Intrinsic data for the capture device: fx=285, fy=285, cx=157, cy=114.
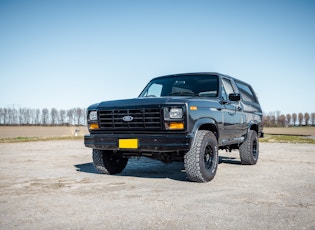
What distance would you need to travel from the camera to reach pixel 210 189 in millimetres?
4117

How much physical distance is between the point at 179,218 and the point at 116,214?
2.13 feet

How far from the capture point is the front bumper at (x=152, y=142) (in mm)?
4234

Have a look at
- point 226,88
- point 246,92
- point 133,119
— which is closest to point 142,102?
point 133,119

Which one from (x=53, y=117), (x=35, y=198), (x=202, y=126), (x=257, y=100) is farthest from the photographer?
(x=53, y=117)

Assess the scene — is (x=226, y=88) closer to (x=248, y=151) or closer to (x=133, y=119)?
(x=248, y=151)

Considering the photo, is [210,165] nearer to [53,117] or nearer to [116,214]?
[116,214]

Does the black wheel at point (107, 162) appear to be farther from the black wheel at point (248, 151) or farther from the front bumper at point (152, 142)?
the black wheel at point (248, 151)

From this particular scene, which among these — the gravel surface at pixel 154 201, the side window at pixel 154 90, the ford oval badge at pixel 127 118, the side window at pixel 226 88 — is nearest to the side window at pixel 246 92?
the side window at pixel 226 88

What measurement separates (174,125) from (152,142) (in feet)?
1.40

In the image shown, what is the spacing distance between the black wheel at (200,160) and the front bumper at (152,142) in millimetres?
295

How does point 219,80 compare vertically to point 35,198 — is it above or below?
above

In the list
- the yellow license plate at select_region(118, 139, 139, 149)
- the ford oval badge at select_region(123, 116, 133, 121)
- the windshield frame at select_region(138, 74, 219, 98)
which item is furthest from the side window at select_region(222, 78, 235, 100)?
the yellow license plate at select_region(118, 139, 139, 149)

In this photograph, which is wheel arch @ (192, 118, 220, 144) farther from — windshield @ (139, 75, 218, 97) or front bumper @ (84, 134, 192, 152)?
windshield @ (139, 75, 218, 97)

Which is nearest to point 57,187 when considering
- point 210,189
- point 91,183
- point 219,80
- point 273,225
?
point 91,183
